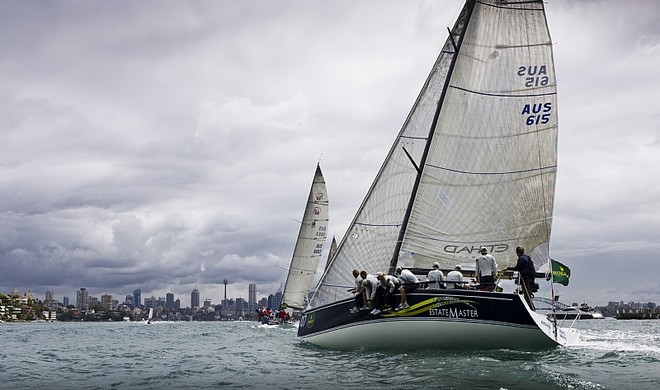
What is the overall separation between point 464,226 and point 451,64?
16.9 feet

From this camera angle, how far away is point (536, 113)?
850 inches

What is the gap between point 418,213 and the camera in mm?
20984


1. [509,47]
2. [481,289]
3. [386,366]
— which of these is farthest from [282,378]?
[509,47]

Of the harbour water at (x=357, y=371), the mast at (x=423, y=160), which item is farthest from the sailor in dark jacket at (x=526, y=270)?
the mast at (x=423, y=160)

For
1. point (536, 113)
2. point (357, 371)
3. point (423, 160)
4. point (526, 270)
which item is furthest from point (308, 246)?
point (357, 371)

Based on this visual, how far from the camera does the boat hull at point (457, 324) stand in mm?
17672

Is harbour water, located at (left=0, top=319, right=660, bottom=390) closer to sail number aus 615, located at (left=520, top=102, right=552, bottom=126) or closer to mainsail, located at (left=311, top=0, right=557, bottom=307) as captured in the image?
mainsail, located at (left=311, top=0, right=557, bottom=307)

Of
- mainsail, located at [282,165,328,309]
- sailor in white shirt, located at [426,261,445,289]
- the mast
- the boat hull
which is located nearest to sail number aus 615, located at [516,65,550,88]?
the mast

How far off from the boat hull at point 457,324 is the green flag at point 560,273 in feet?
10.8

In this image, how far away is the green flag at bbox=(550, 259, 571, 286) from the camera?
22.3m

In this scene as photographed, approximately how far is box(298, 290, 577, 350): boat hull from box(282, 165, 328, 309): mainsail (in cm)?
3612

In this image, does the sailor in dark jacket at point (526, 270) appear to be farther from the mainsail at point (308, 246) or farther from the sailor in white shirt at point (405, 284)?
the mainsail at point (308, 246)

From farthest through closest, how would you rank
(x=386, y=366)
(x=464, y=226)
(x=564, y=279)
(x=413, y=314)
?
(x=564, y=279) < (x=464, y=226) < (x=413, y=314) < (x=386, y=366)

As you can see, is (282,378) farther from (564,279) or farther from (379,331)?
(564,279)
